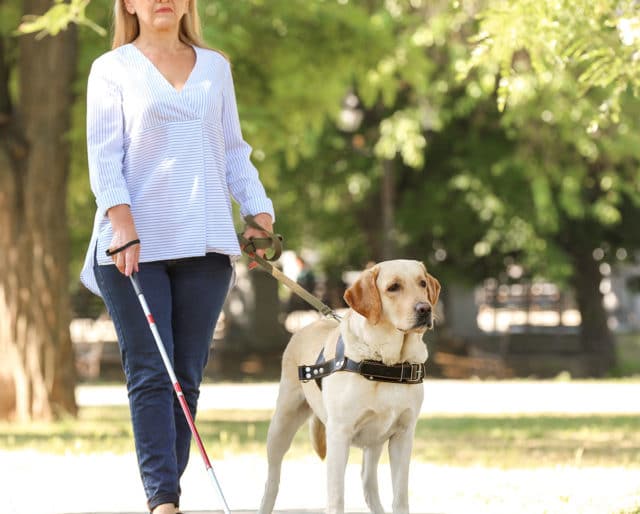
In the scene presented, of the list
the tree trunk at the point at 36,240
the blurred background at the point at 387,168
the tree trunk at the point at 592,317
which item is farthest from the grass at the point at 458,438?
the tree trunk at the point at 592,317

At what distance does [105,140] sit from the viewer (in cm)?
536

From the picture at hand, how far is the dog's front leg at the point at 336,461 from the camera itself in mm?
5609

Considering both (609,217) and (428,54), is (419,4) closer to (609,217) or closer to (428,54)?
(428,54)

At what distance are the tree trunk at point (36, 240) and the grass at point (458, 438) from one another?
0.46 meters

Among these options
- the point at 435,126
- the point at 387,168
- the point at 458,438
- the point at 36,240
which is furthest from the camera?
the point at 387,168

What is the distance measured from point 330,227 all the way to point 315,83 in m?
14.3

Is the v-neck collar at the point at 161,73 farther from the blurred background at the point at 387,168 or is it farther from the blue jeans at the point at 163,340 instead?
the blurred background at the point at 387,168

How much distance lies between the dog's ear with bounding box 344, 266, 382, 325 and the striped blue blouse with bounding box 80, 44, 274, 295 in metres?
0.51

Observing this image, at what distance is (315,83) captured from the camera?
15.5 metres

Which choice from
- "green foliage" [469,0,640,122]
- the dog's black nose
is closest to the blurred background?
"green foliage" [469,0,640,122]

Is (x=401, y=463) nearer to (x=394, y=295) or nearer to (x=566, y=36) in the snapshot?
(x=394, y=295)

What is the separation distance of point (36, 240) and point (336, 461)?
9.12 meters

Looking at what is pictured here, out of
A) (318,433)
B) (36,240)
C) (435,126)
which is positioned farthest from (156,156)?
(435,126)

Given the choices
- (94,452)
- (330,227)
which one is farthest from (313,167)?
(94,452)
